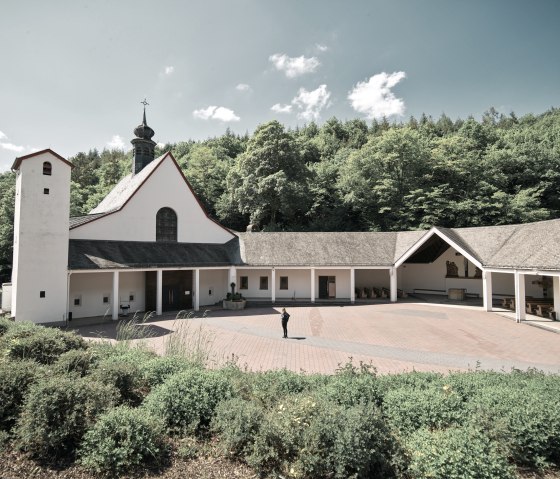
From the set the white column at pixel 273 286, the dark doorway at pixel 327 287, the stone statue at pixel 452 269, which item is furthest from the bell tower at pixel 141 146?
the stone statue at pixel 452 269

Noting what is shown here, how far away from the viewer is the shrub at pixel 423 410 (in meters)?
5.63

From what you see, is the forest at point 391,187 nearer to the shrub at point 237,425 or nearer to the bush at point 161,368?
the bush at point 161,368

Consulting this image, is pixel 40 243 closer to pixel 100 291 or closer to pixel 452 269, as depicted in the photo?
pixel 100 291

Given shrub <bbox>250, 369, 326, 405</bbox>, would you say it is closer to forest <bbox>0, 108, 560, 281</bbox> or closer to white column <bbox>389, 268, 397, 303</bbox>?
white column <bbox>389, 268, 397, 303</bbox>

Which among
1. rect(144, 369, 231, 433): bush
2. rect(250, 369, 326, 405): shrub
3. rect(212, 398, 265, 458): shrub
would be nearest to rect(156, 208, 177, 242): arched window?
rect(250, 369, 326, 405): shrub

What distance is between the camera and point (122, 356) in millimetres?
8539

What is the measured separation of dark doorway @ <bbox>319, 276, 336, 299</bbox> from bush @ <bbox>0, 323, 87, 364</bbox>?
2084 centimetres

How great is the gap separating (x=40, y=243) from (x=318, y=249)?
1886cm

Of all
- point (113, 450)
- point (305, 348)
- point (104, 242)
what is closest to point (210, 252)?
point (104, 242)

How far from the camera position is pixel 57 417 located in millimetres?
5395

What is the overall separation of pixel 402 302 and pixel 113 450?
2497 cm

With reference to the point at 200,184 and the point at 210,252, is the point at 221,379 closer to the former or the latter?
→ the point at 210,252

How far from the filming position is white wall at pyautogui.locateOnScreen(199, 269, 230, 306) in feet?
85.4

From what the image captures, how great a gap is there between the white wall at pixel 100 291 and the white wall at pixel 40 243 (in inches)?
79.9
